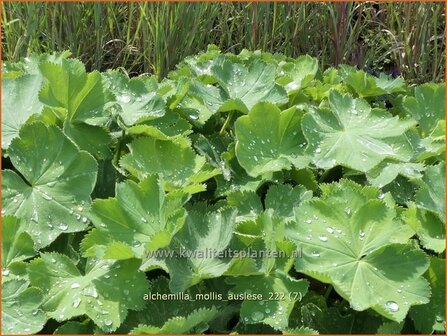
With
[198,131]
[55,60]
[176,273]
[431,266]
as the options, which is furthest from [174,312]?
[55,60]

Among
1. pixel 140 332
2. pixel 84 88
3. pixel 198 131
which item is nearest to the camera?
pixel 140 332

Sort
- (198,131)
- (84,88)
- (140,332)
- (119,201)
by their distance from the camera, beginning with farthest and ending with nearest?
(198,131) < (84,88) < (119,201) < (140,332)

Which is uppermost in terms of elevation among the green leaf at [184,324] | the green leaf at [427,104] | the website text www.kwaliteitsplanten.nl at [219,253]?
the green leaf at [427,104]

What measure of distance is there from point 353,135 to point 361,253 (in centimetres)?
29

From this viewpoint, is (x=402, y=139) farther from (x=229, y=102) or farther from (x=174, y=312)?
(x=174, y=312)

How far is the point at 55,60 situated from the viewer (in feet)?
4.60

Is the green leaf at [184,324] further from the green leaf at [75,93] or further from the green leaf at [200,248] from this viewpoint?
the green leaf at [75,93]

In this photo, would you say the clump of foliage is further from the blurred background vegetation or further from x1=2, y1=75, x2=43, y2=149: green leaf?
the blurred background vegetation

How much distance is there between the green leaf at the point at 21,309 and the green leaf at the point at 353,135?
506mm

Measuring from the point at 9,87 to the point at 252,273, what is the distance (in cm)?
56

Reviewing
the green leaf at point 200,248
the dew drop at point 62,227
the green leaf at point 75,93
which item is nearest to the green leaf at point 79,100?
Answer: the green leaf at point 75,93

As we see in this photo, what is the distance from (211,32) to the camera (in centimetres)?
307

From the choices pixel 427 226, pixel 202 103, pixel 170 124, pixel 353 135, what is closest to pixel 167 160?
pixel 170 124

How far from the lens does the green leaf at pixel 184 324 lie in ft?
2.72
